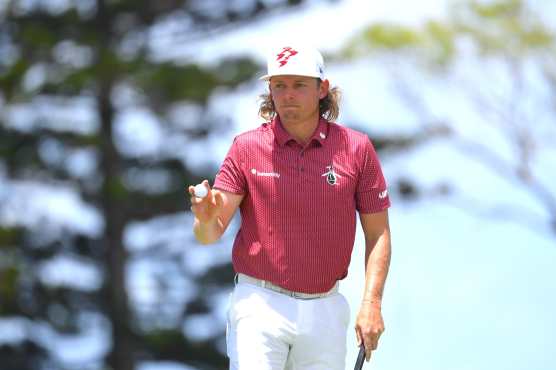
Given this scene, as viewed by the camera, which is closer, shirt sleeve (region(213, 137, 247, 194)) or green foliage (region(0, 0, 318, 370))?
shirt sleeve (region(213, 137, 247, 194))

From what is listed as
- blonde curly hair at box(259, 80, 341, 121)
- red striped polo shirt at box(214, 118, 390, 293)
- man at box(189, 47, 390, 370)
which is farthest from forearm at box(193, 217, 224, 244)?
blonde curly hair at box(259, 80, 341, 121)

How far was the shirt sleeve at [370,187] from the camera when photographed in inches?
195

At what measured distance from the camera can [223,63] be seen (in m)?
20.1

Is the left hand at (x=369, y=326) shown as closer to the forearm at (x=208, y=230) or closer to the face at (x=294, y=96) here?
the forearm at (x=208, y=230)

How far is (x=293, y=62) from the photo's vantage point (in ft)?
15.8

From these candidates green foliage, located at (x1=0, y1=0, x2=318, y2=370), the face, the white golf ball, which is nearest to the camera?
the white golf ball

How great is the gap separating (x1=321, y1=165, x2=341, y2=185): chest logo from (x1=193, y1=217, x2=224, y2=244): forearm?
1.36 ft

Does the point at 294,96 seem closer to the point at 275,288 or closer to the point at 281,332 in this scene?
the point at 275,288

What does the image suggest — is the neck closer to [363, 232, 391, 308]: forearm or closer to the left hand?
[363, 232, 391, 308]: forearm

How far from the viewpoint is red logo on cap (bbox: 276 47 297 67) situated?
4.81 m

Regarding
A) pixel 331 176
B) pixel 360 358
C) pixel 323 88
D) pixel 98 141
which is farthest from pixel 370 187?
pixel 98 141

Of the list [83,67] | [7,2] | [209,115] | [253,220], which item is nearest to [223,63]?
[209,115]

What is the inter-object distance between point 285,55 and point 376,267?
0.85 meters

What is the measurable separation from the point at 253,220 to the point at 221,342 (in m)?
16.0
